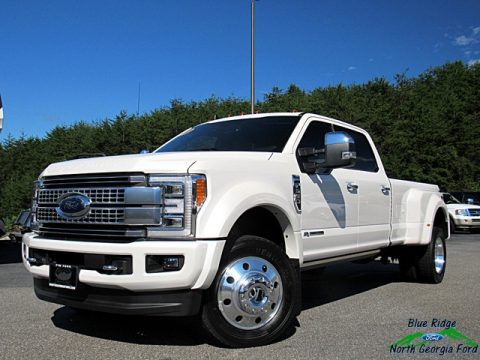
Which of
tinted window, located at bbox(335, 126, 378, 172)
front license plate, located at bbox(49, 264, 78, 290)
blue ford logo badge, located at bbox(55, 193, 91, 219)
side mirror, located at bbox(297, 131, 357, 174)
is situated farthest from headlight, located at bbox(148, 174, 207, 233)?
tinted window, located at bbox(335, 126, 378, 172)

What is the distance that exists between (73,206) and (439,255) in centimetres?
532

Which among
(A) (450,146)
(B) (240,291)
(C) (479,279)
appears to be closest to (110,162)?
(B) (240,291)

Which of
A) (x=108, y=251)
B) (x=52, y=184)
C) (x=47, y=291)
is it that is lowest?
(x=47, y=291)

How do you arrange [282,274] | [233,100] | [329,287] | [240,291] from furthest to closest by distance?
[233,100] → [329,287] → [282,274] → [240,291]

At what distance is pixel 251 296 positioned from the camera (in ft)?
12.2

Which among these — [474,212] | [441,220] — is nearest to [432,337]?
[441,220]

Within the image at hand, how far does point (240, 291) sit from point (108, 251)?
981 millimetres

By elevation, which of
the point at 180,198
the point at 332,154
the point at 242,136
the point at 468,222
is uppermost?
the point at 242,136

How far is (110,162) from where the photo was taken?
3.75 meters

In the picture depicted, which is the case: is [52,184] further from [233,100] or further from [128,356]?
[233,100]

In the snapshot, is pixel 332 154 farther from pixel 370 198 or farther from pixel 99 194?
pixel 99 194

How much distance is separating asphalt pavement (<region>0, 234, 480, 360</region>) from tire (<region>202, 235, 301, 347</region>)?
0.13 meters

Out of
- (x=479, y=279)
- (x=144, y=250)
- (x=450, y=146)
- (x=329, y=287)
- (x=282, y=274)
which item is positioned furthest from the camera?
(x=450, y=146)

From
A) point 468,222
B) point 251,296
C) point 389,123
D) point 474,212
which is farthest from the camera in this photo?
point 389,123
